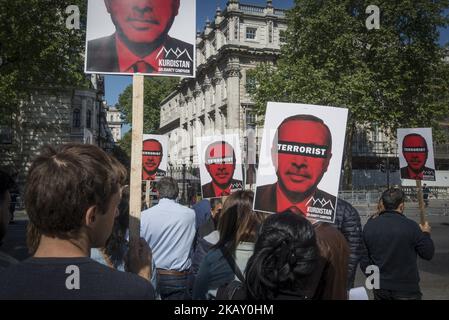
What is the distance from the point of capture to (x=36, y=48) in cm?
2283

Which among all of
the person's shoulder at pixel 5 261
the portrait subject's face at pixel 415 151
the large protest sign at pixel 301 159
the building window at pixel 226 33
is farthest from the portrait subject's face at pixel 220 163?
the building window at pixel 226 33

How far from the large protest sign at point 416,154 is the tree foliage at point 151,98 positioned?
62.4 m

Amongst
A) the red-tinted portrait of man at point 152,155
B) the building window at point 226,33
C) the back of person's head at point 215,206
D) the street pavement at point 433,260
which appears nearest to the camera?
the back of person's head at point 215,206

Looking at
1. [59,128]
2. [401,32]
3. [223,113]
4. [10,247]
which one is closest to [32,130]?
[59,128]

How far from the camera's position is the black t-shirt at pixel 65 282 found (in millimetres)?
1589

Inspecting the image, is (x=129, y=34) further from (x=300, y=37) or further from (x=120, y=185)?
(x=300, y=37)

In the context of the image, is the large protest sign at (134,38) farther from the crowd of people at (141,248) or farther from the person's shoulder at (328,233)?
the person's shoulder at (328,233)

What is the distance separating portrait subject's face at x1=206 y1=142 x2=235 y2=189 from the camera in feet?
26.4

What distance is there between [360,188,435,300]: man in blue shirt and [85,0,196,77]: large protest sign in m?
2.47

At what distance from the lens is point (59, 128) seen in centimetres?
3334

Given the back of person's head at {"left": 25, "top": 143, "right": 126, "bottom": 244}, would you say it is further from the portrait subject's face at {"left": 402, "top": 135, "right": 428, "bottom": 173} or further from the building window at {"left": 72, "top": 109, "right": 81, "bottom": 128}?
the building window at {"left": 72, "top": 109, "right": 81, "bottom": 128}

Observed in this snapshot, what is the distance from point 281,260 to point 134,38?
2518 mm

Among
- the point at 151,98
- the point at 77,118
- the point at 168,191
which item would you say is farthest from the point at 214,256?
the point at 151,98

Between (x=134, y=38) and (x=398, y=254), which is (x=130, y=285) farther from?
(x=398, y=254)
